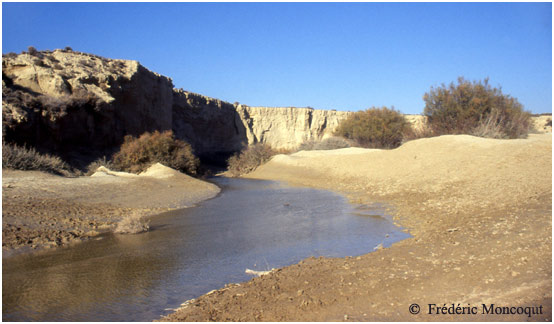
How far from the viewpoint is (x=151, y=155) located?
23297 millimetres

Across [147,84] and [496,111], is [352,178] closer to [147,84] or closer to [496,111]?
[496,111]

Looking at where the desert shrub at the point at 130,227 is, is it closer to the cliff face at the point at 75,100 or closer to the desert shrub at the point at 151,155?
the cliff face at the point at 75,100

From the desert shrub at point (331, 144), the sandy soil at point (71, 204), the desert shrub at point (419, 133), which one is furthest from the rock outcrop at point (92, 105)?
the sandy soil at point (71, 204)

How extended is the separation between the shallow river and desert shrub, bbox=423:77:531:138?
767 inches

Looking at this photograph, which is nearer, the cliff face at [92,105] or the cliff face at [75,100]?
the cliff face at [75,100]

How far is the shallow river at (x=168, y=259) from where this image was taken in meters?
4.88

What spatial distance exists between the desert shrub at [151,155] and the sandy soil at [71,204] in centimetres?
606

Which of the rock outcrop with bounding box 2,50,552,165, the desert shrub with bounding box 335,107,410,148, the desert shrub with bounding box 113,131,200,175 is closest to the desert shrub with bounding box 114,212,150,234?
the rock outcrop with bounding box 2,50,552,165

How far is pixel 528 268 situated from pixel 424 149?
17.1 m

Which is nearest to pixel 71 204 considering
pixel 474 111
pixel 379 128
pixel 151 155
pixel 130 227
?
pixel 130 227

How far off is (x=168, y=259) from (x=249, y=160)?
86.6ft

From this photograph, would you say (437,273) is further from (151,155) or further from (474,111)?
(474,111)

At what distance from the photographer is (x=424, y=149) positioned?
2109 cm

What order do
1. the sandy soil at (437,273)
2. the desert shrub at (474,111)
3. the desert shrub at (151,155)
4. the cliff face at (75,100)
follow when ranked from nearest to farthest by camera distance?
the sandy soil at (437,273)
the cliff face at (75,100)
the desert shrub at (151,155)
the desert shrub at (474,111)
